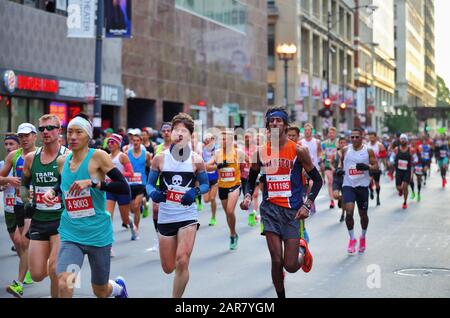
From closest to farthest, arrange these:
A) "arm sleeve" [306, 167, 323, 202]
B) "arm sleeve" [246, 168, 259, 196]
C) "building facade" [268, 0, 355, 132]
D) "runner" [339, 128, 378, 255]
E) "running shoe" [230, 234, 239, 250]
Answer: "arm sleeve" [306, 167, 323, 202], "arm sleeve" [246, 168, 259, 196], "runner" [339, 128, 378, 255], "running shoe" [230, 234, 239, 250], "building facade" [268, 0, 355, 132]

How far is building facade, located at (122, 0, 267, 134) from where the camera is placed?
3650 cm

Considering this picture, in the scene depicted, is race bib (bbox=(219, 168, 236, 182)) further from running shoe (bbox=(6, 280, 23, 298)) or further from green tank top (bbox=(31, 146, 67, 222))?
green tank top (bbox=(31, 146, 67, 222))

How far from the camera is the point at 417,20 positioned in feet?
506

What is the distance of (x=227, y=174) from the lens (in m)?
14.2

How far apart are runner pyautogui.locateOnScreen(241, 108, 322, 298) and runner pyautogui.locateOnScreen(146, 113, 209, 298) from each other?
588 mm

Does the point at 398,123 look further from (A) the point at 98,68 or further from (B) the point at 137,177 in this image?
(B) the point at 137,177

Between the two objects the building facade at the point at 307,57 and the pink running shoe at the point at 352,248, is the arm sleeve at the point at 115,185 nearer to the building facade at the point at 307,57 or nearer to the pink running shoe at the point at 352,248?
the pink running shoe at the point at 352,248

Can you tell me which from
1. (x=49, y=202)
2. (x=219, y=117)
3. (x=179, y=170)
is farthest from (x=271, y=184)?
(x=219, y=117)

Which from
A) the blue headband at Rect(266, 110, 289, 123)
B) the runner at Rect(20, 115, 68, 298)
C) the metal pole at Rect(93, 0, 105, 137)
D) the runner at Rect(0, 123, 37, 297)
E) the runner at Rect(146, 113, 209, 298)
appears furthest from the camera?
the metal pole at Rect(93, 0, 105, 137)

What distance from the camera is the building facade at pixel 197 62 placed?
36.5 meters

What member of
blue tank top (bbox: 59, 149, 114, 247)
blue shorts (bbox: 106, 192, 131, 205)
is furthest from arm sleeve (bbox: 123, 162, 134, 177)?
blue tank top (bbox: 59, 149, 114, 247)

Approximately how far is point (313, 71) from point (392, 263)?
5657 centimetres

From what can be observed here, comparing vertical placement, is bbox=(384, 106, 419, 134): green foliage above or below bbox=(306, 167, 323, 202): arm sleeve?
above
